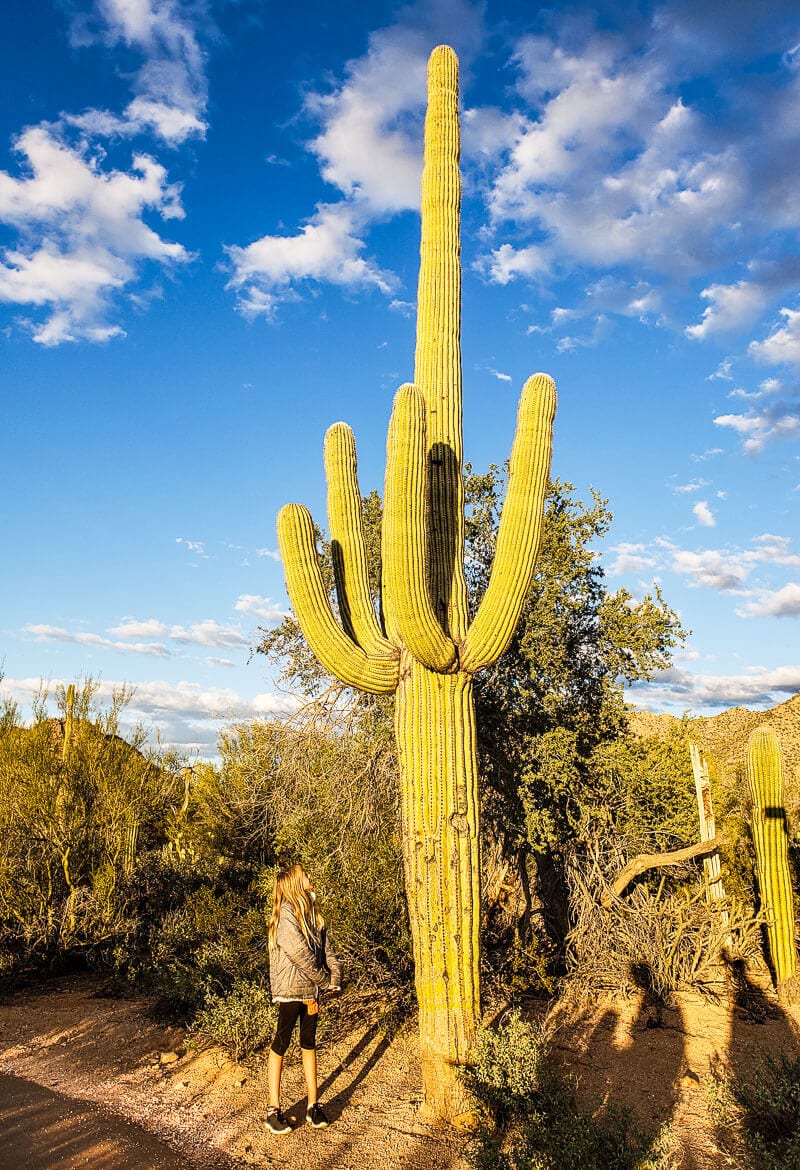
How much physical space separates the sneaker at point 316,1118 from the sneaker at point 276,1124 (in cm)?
14

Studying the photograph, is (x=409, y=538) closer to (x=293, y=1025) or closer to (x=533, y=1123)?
(x=293, y=1025)

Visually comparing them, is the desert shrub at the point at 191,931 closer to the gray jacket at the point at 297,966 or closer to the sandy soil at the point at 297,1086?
the sandy soil at the point at 297,1086

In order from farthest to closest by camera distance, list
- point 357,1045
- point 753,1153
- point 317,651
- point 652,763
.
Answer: point 652,763
point 357,1045
point 317,651
point 753,1153

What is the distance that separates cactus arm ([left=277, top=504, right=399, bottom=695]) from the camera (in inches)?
236

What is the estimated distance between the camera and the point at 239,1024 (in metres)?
6.27

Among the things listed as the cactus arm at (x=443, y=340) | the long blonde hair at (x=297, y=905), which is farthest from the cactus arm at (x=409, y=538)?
the long blonde hair at (x=297, y=905)

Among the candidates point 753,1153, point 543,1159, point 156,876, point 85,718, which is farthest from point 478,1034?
point 85,718

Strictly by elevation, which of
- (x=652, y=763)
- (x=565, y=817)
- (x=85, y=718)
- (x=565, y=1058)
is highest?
(x=85, y=718)

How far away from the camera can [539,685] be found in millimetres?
8953

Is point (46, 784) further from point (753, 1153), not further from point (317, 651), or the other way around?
point (753, 1153)

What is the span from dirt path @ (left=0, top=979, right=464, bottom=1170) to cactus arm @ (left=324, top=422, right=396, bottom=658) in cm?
330

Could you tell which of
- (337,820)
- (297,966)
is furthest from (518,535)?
(337,820)

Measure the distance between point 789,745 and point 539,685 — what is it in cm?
1456

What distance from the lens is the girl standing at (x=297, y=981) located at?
16.6 ft
